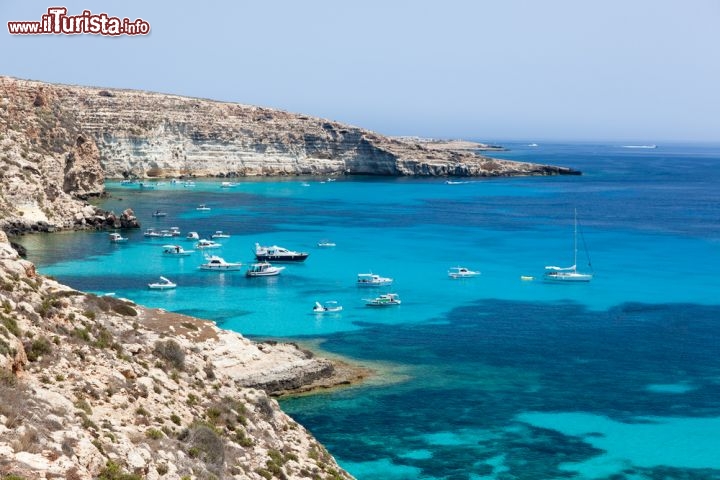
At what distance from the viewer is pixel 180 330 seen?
32.1 metres

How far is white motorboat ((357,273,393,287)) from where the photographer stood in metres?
56.6

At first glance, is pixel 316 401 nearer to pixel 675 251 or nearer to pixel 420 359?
pixel 420 359

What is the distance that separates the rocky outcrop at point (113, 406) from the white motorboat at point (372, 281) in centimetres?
3428

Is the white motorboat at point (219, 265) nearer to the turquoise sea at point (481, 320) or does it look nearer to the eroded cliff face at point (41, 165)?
the turquoise sea at point (481, 320)

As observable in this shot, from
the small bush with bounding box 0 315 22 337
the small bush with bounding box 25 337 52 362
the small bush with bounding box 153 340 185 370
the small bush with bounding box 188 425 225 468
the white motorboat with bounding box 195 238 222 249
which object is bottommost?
the white motorboat with bounding box 195 238 222 249

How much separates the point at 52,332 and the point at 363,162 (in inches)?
5344

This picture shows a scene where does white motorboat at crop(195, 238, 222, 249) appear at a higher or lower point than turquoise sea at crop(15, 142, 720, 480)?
higher

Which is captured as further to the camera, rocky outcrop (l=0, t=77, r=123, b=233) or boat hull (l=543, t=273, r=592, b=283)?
rocky outcrop (l=0, t=77, r=123, b=233)

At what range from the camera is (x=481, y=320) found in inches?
1866

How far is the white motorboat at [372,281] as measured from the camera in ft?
186

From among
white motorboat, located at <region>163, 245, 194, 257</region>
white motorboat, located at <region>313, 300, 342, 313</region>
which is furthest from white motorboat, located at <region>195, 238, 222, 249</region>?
white motorboat, located at <region>313, 300, 342, 313</region>

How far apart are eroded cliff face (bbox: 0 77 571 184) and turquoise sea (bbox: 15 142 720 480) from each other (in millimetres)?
27377

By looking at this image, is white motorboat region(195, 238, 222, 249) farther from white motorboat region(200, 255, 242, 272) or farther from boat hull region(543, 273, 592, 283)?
boat hull region(543, 273, 592, 283)

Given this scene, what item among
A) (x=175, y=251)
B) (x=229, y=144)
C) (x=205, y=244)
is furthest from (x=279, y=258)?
(x=229, y=144)
